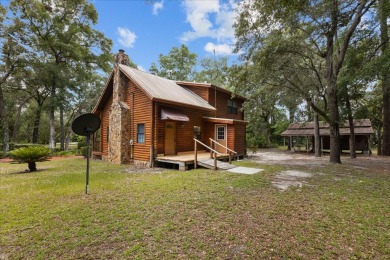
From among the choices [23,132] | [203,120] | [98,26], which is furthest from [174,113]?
[23,132]

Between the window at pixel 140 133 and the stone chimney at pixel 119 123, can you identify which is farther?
the stone chimney at pixel 119 123

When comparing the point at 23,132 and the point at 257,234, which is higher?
the point at 23,132

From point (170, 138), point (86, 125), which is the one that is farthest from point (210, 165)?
point (86, 125)

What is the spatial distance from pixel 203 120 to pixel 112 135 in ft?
20.2

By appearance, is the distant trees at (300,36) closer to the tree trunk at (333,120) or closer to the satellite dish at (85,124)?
the tree trunk at (333,120)

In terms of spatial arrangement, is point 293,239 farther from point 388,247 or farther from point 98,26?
point 98,26

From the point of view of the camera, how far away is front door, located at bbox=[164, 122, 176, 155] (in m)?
11.9

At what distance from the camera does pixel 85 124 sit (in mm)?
5855

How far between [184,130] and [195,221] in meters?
9.14

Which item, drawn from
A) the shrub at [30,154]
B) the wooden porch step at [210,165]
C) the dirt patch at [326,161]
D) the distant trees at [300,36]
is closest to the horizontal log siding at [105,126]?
the shrub at [30,154]

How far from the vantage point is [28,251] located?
3.05 metres

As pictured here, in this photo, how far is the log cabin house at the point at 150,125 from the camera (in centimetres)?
1112

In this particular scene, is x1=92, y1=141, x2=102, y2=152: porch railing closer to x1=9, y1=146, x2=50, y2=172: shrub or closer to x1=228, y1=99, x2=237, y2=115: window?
x1=9, y1=146, x2=50, y2=172: shrub

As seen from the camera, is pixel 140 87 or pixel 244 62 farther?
pixel 244 62
